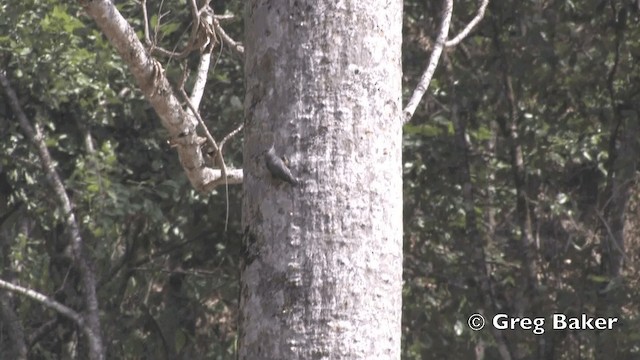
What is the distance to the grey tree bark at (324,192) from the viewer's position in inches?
61.2

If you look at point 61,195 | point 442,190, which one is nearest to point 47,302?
point 61,195

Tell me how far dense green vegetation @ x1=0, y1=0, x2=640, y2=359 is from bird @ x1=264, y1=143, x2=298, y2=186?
11.0 ft

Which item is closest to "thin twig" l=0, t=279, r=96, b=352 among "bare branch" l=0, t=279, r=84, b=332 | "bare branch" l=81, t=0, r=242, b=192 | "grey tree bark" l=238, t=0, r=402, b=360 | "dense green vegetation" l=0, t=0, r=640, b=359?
"bare branch" l=0, t=279, r=84, b=332

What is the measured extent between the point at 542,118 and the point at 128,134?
1.89 m

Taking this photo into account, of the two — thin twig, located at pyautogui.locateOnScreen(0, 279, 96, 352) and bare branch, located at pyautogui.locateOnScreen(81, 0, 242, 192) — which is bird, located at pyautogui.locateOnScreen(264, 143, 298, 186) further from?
thin twig, located at pyautogui.locateOnScreen(0, 279, 96, 352)

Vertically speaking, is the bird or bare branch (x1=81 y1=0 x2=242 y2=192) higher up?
bare branch (x1=81 y1=0 x2=242 y2=192)

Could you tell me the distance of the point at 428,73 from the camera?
2.12m

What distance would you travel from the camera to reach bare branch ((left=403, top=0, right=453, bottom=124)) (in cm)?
195

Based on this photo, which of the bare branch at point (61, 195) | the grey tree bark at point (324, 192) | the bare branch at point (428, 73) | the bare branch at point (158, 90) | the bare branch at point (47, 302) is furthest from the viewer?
the bare branch at point (61, 195)

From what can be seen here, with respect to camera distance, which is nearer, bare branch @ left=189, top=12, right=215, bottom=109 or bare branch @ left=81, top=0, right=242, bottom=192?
bare branch @ left=81, top=0, right=242, bottom=192

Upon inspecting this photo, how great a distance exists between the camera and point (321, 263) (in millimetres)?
1554

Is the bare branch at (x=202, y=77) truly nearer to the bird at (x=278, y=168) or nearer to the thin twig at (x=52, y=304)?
the bird at (x=278, y=168)

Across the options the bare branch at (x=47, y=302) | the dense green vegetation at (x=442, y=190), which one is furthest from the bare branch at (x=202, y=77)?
the bare branch at (x=47, y=302)

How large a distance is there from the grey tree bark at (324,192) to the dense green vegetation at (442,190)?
3341 millimetres
